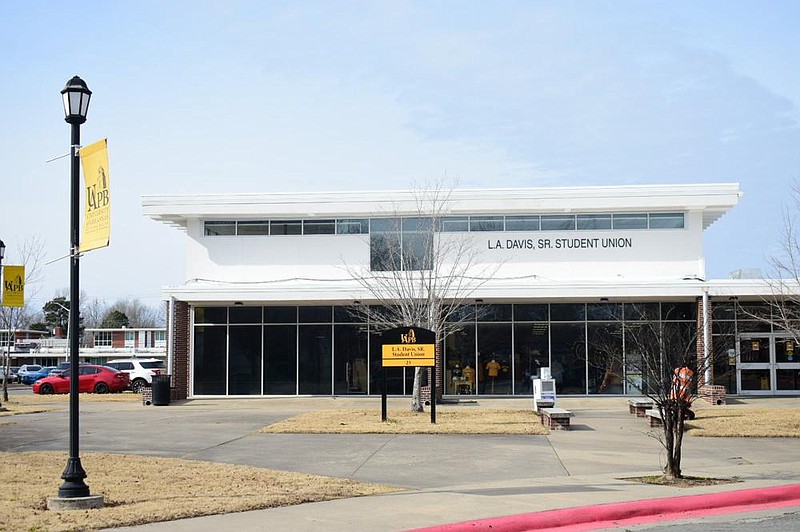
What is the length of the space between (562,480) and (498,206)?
2052 centimetres

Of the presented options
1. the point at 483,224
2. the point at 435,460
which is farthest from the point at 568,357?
the point at 435,460

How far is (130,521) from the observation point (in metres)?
10.1

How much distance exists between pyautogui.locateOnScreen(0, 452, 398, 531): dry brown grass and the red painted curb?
101 inches

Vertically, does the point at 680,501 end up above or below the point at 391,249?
below

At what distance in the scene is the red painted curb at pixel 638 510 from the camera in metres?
10.3

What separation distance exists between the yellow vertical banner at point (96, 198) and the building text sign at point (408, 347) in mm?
12196

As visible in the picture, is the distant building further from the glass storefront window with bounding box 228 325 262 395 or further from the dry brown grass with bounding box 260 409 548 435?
the dry brown grass with bounding box 260 409 548 435

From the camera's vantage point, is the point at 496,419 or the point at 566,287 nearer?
the point at 496,419

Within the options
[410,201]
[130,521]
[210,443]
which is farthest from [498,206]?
[130,521]

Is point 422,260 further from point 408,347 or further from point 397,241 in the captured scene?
point 408,347

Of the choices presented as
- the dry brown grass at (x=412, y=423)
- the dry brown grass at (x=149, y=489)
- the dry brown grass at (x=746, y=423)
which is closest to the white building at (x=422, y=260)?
the dry brown grass at (x=746, y=423)

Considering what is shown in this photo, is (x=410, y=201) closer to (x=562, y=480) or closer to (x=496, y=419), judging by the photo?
(x=496, y=419)

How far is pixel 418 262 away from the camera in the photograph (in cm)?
3262

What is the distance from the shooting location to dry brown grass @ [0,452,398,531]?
409 inches
